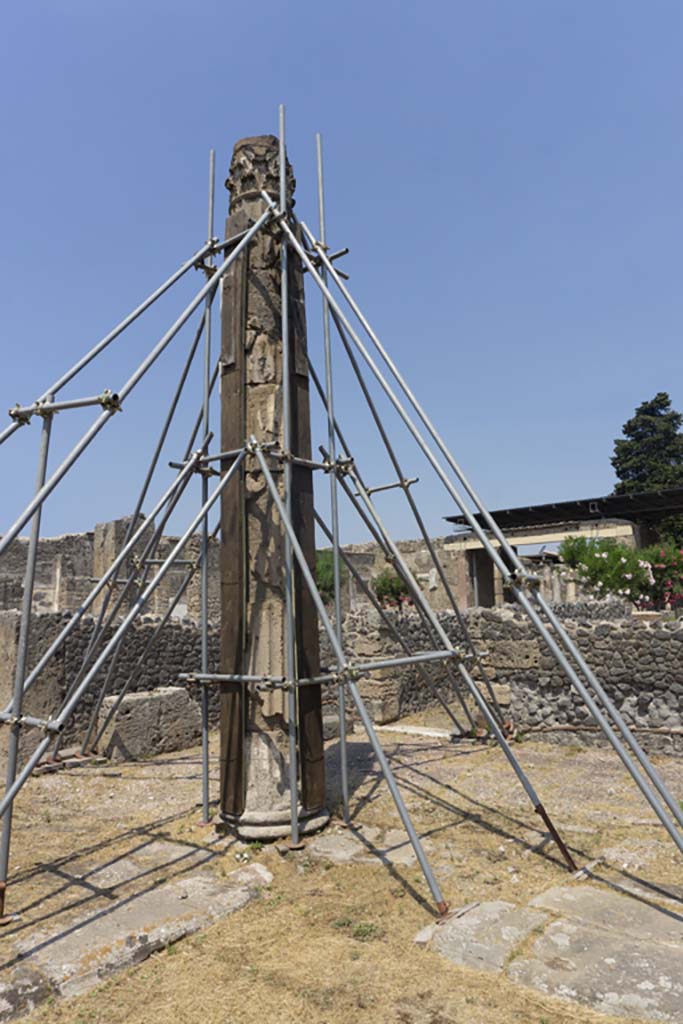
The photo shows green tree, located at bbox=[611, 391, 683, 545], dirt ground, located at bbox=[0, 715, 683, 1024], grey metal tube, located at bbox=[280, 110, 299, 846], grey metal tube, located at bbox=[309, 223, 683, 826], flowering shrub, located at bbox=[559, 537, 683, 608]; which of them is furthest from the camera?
green tree, located at bbox=[611, 391, 683, 545]

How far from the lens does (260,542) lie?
6148 mm

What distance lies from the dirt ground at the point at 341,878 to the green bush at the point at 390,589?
17.9 metres

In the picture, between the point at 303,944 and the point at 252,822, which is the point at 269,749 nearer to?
the point at 252,822

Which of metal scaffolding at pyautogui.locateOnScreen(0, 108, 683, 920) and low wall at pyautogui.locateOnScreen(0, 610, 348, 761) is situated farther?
low wall at pyautogui.locateOnScreen(0, 610, 348, 761)

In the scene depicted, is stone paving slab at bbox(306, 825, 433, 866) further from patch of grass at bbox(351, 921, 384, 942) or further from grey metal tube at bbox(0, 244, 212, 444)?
grey metal tube at bbox(0, 244, 212, 444)

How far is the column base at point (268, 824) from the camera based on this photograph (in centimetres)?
560

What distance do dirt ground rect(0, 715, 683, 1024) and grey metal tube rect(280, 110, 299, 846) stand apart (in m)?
0.51

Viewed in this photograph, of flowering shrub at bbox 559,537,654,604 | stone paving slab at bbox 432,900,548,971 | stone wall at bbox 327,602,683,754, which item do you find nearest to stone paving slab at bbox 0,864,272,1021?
stone paving slab at bbox 432,900,548,971

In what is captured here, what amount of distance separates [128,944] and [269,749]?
7.00ft

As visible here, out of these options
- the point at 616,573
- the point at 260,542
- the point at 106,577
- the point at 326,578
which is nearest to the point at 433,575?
the point at 326,578

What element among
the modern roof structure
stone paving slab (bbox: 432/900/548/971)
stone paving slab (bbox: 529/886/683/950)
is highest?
the modern roof structure

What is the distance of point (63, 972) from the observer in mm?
3580

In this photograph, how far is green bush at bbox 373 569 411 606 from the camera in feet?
87.5

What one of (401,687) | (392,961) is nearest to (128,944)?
(392,961)
